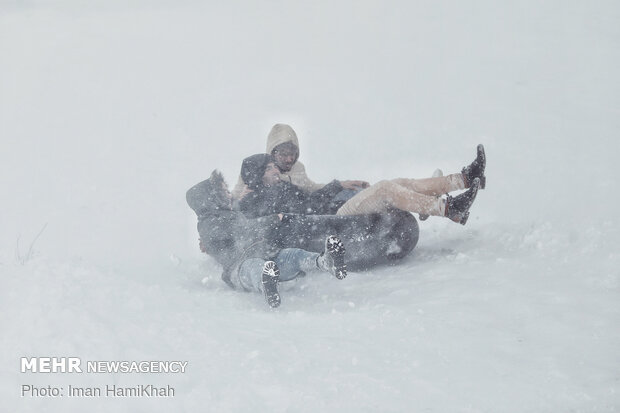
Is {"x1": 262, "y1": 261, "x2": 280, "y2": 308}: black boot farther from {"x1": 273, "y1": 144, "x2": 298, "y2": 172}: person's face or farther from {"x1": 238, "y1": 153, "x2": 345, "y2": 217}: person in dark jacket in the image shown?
{"x1": 273, "y1": 144, "x2": 298, "y2": 172}: person's face

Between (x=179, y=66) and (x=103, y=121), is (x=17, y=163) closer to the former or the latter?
(x=103, y=121)

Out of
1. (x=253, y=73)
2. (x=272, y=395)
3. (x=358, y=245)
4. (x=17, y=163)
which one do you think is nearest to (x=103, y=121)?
(x=17, y=163)

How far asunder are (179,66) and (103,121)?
2517mm

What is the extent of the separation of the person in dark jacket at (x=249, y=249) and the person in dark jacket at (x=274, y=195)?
0.65 feet

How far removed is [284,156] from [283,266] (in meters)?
1.59

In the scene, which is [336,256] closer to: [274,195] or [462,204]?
[462,204]

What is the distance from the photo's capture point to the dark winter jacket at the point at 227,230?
4.97 m

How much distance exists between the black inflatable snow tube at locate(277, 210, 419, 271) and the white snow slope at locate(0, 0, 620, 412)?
17 centimetres

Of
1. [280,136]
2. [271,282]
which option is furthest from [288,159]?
[271,282]

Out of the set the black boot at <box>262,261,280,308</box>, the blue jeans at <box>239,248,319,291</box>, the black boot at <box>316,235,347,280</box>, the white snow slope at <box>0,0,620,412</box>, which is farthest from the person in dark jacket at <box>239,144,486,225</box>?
the black boot at <box>262,261,280,308</box>

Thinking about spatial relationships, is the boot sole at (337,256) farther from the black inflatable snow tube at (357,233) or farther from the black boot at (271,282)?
the black inflatable snow tube at (357,233)

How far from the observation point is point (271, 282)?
14.4 feet

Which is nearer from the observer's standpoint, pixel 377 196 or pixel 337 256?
pixel 337 256

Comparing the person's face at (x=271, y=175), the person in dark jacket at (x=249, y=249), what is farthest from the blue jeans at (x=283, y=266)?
the person's face at (x=271, y=175)
